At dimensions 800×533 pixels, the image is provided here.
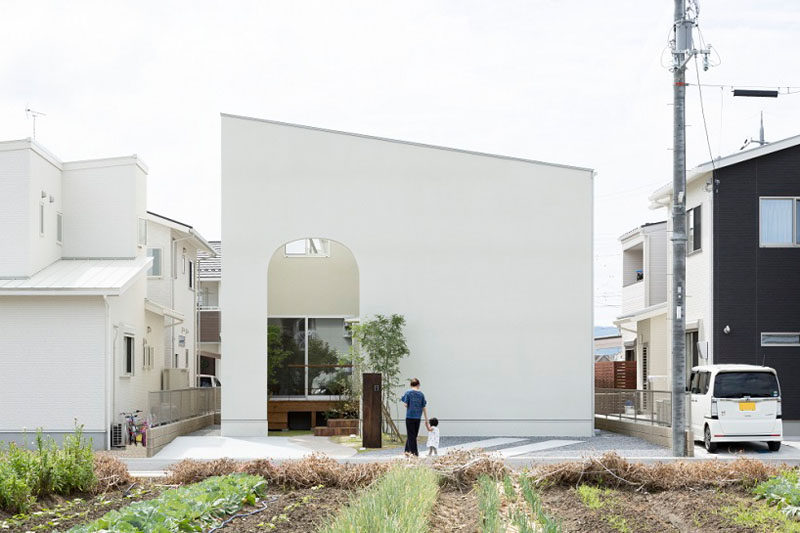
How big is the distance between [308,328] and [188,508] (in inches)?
620

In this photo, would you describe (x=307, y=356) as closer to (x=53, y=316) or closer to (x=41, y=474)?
(x=53, y=316)

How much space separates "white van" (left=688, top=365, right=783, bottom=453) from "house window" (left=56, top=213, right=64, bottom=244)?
14.8 m

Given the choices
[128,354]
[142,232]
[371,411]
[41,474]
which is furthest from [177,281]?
[41,474]

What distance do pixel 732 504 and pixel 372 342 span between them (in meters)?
11.3

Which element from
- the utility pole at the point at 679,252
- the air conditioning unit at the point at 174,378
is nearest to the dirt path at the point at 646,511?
the utility pole at the point at 679,252

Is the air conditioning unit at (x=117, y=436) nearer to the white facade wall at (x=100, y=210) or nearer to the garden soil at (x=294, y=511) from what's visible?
the white facade wall at (x=100, y=210)

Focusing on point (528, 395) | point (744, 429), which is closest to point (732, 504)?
point (744, 429)

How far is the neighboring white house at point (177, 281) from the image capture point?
29.8 metres

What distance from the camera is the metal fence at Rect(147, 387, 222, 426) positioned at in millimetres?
22203

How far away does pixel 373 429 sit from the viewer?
68.8 ft

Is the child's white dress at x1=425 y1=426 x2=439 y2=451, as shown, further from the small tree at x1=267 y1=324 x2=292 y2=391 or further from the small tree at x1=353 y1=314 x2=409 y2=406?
the small tree at x1=267 y1=324 x2=292 y2=391

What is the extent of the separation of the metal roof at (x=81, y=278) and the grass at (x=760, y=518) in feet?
45.7

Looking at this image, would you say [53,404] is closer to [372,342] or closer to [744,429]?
[372,342]

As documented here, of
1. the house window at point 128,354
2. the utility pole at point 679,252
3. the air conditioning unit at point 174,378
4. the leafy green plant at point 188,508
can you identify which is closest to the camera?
the leafy green plant at point 188,508
